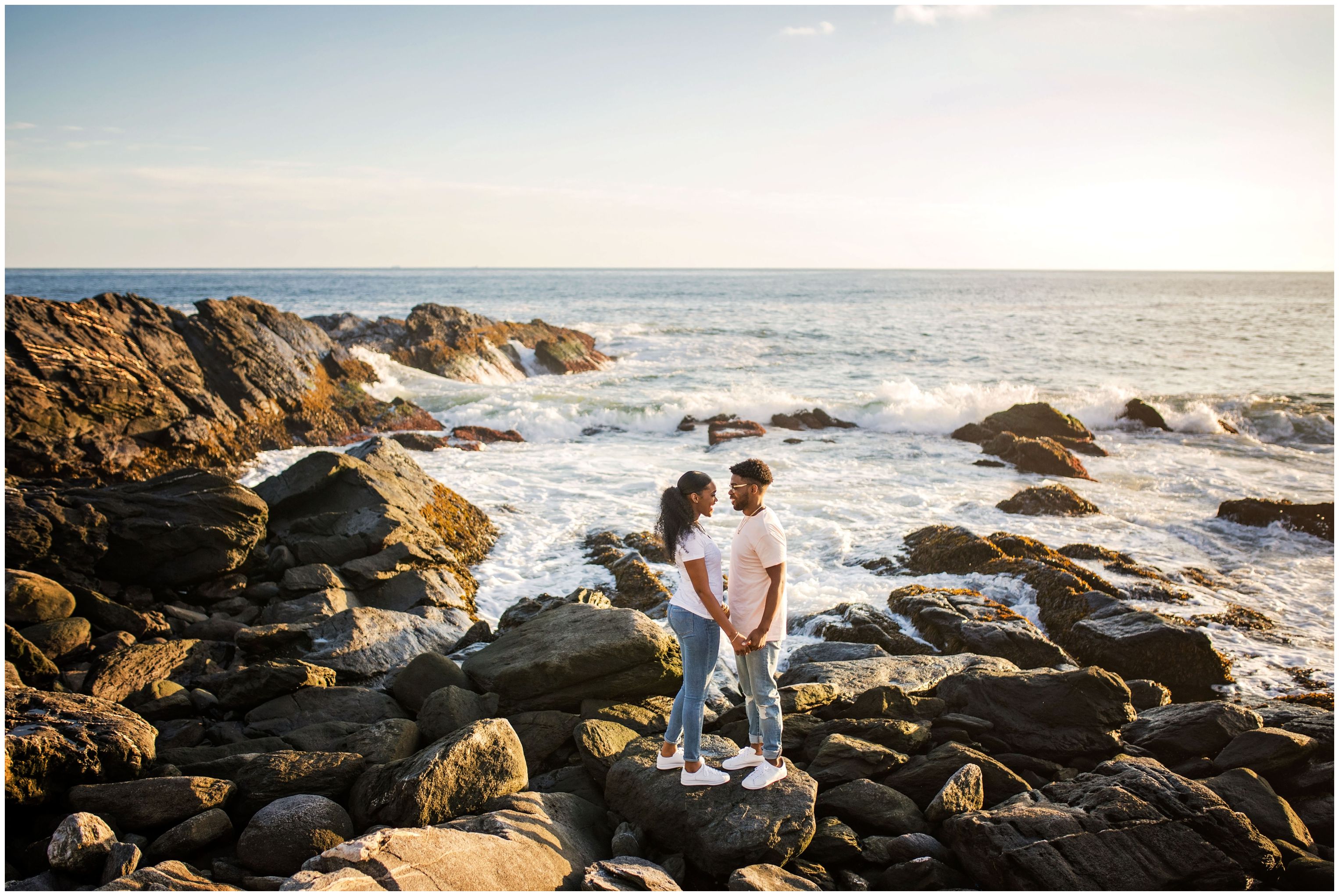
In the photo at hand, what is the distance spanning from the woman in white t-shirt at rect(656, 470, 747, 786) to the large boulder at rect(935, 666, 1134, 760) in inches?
104

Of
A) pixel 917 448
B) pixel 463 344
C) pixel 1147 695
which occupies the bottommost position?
pixel 1147 695

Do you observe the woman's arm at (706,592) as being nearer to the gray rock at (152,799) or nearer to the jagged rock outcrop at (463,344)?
the gray rock at (152,799)

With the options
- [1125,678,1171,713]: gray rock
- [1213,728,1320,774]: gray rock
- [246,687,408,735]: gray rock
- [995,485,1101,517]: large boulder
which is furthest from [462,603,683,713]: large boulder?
[995,485,1101,517]: large boulder

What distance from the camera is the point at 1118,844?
438cm

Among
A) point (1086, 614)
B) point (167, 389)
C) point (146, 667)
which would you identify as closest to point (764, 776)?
point (146, 667)

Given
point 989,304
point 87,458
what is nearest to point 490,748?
point 87,458

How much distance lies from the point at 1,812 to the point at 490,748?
2.80 metres

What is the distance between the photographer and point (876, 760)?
17.5 feet

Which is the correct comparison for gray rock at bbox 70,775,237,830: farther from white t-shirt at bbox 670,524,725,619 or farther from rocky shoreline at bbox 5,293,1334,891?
white t-shirt at bbox 670,524,725,619

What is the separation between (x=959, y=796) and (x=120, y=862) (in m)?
5.04

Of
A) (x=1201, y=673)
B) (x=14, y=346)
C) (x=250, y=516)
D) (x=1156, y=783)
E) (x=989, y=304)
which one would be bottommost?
(x=1201, y=673)

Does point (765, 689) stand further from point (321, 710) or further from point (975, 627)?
point (975, 627)

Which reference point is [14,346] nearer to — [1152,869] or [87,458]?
[87,458]

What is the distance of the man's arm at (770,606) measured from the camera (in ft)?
15.4
